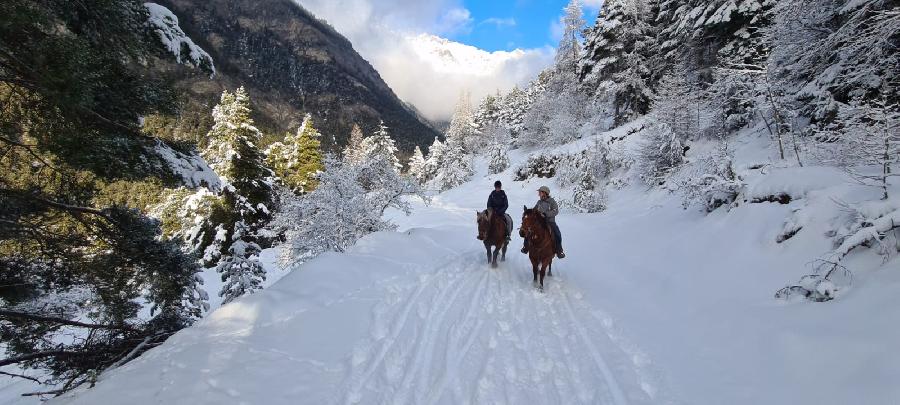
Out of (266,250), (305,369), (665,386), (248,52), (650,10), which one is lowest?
(266,250)

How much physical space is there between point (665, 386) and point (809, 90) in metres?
9.83

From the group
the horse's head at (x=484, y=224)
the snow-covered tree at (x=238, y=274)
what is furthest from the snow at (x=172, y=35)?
the snow-covered tree at (x=238, y=274)

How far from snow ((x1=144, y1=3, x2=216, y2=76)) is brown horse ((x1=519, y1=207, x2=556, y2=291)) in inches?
271

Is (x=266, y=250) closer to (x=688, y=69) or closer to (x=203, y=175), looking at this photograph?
(x=203, y=175)

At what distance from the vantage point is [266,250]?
29.2 m

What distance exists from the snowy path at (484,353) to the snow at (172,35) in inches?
187

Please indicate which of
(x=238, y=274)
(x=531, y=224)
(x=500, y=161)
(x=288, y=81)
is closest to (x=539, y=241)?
(x=531, y=224)

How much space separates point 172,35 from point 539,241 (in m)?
7.49

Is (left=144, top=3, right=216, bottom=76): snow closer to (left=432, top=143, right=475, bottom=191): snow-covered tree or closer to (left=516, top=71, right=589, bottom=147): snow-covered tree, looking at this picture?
(left=516, top=71, right=589, bottom=147): snow-covered tree

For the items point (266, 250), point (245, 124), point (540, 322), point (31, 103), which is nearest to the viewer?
point (31, 103)

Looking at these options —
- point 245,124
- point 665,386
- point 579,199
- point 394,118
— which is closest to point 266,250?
point 245,124

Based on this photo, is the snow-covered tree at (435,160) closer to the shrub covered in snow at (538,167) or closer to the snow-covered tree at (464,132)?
the snow-covered tree at (464,132)

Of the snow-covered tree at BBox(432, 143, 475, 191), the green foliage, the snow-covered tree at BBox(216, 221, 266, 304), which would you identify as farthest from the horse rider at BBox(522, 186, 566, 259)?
the snow-covered tree at BBox(432, 143, 475, 191)

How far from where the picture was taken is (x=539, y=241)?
8.65 m
